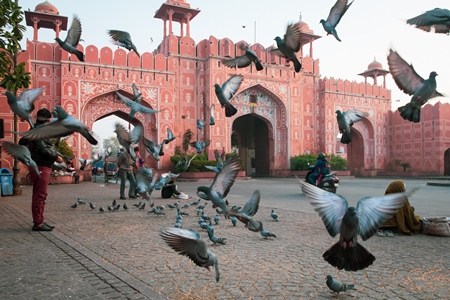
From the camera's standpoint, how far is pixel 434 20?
2.69 metres

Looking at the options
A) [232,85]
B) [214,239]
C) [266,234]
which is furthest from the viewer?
[232,85]

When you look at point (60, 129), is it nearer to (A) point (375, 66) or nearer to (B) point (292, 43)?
(B) point (292, 43)

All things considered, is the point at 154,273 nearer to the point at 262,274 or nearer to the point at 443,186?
the point at 262,274

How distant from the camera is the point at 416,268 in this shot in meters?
3.91

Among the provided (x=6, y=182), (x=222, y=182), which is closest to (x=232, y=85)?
(x=222, y=182)

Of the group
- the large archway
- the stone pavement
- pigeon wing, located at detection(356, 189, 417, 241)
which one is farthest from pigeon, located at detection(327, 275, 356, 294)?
the large archway

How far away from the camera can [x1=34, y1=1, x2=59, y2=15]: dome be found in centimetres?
2227

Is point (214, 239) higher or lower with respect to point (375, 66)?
lower

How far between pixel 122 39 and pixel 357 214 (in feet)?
16.1

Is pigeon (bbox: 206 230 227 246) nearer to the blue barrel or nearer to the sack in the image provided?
the sack

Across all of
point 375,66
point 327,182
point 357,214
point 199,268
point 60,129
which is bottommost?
point 199,268

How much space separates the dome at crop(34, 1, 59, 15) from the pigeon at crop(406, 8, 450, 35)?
78.5ft

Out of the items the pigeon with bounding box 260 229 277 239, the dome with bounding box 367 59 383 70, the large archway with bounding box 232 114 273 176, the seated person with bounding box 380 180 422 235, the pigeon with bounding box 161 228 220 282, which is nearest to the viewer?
the pigeon with bounding box 161 228 220 282

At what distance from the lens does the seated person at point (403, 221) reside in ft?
18.9
